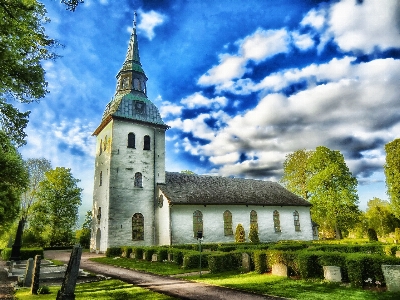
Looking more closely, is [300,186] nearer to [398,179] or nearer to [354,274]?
[398,179]

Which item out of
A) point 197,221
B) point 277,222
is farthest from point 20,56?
point 277,222

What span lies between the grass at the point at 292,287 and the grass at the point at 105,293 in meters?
2.82

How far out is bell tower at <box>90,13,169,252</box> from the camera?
1035 inches

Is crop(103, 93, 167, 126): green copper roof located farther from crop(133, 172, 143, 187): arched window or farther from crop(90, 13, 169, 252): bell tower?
crop(133, 172, 143, 187): arched window

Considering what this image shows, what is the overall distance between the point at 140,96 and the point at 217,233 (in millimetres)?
17117

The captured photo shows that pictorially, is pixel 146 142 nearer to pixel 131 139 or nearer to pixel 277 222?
pixel 131 139

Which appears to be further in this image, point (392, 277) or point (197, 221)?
point (197, 221)

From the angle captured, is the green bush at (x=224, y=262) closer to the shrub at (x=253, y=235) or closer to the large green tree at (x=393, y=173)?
the shrub at (x=253, y=235)

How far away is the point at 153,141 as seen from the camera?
29.8 m

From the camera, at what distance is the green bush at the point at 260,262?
12.6 m

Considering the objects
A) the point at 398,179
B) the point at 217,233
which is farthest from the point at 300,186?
the point at 217,233

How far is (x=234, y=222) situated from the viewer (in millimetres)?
29562

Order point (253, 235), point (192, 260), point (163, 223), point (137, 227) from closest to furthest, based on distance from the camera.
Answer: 1. point (192, 260)
2. point (163, 223)
3. point (137, 227)
4. point (253, 235)

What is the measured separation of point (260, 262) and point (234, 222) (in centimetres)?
1716
